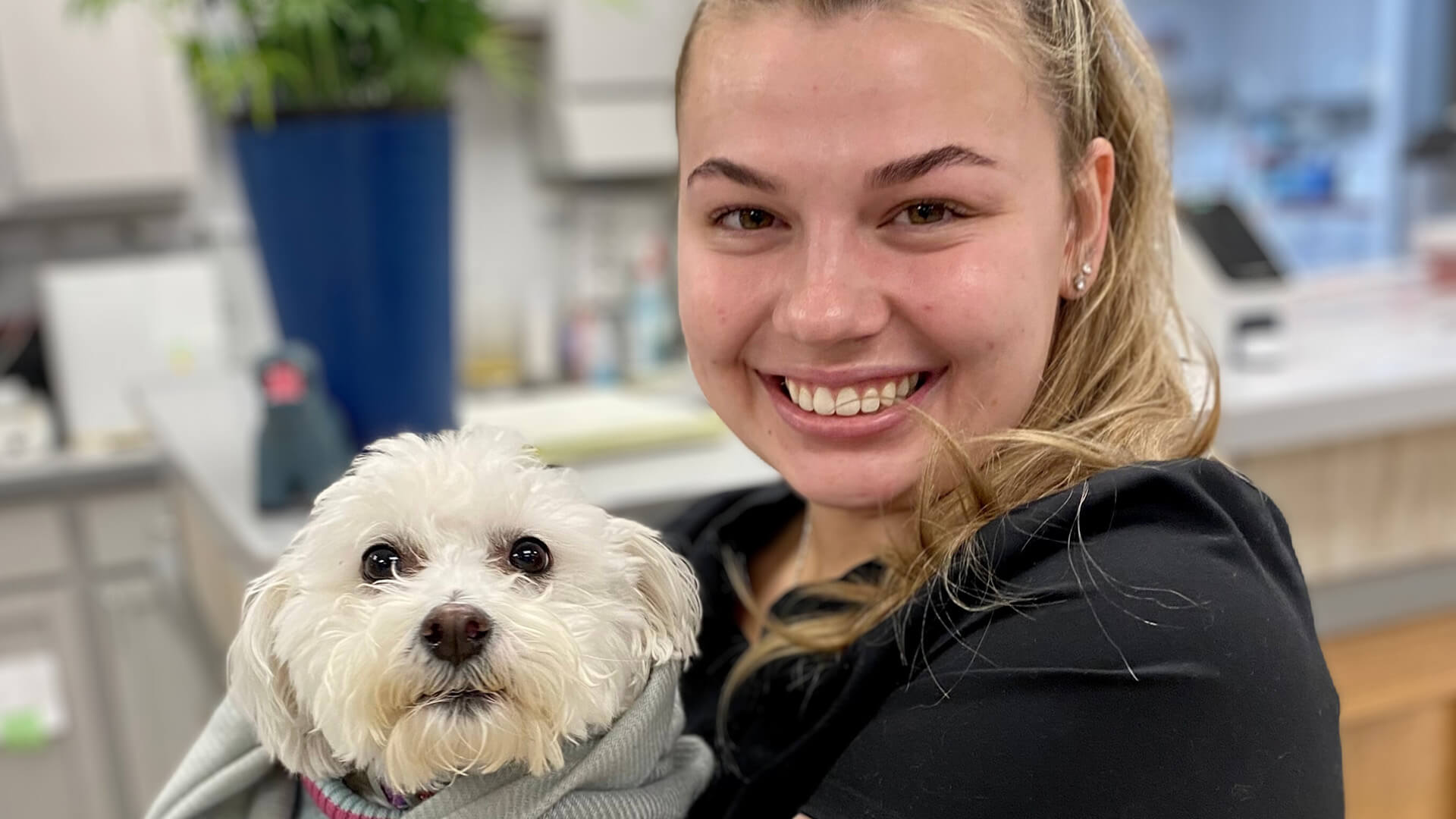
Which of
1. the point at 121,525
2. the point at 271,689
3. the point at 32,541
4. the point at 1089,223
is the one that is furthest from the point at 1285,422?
the point at 32,541

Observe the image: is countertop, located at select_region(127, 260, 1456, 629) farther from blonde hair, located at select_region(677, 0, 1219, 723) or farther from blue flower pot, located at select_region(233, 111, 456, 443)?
blonde hair, located at select_region(677, 0, 1219, 723)

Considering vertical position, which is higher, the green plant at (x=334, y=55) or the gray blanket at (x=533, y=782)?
the green plant at (x=334, y=55)

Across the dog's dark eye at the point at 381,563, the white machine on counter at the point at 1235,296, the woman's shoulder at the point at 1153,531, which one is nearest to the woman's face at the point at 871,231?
the woman's shoulder at the point at 1153,531

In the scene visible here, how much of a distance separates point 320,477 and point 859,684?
732mm

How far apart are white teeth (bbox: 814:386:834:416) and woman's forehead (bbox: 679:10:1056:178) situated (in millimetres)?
163

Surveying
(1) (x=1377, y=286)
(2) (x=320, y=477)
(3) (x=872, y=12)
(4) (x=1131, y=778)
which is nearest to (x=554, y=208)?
(1) (x=1377, y=286)

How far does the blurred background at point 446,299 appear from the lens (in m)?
1.43

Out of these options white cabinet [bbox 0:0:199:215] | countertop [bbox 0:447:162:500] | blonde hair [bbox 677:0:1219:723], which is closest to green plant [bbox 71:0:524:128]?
blonde hair [bbox 677:0:1219:723]

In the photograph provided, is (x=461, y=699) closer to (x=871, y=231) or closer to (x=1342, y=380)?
(x=871, y=231)

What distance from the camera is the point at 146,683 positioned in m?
2.84

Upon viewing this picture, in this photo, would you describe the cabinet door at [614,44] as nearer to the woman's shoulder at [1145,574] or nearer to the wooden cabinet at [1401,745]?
the wooden cabinet at [1401,745]

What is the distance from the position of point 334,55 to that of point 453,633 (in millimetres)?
1030

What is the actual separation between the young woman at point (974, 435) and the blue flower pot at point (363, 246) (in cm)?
66

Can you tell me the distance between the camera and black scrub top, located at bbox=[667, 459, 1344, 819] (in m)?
0.62
